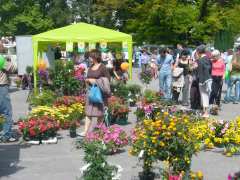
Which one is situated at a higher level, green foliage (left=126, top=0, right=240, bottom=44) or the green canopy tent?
green foliage (left=126, top=0, right=240, bottom=44)

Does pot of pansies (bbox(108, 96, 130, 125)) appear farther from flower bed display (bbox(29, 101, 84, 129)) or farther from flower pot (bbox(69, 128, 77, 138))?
flower pot (bbox(69, 128, 77, 138))

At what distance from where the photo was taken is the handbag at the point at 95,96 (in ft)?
33.5

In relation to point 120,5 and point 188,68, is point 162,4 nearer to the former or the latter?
point 120,5

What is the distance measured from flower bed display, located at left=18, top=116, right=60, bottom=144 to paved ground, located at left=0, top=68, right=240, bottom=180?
0.24 m

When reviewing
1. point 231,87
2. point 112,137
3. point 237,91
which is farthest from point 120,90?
point 112,137

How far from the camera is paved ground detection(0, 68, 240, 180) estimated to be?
817 cm

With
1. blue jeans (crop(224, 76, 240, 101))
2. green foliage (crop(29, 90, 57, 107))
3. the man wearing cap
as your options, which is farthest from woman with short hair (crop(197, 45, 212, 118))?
the man wearing cap

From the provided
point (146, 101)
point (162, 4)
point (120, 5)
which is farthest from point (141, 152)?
point (120, 5)

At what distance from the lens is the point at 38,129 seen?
10453mm

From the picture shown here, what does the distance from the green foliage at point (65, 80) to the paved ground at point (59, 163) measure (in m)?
5.55

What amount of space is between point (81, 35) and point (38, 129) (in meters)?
7.88

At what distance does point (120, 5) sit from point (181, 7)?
6.73m

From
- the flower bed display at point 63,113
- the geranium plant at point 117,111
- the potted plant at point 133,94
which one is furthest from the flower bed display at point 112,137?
the potted plant at point 133,94

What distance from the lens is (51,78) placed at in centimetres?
1762
